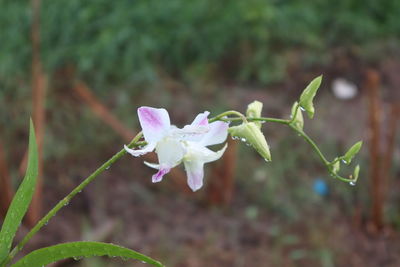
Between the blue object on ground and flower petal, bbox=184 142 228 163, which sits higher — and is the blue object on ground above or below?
above

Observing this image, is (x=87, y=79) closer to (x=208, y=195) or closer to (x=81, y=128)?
(x=81, y=128)

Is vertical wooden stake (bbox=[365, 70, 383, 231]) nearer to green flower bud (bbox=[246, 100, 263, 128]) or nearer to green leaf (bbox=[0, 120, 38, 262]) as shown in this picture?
green flower bud (bbox=[246, 100, 263, 128])

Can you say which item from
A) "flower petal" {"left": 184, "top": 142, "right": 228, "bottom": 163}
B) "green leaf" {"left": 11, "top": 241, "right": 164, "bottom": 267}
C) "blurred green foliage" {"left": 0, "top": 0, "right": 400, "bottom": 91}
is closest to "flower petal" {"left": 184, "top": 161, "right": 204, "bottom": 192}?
"flower petal" {"left": 184, "top": 142, "right": 228, "bottom": 163}

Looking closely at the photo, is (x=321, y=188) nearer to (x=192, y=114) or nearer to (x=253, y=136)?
(x=192, y=114)

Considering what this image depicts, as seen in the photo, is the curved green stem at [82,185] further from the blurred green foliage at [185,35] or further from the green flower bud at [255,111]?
the blurred green foliage at [185,35]

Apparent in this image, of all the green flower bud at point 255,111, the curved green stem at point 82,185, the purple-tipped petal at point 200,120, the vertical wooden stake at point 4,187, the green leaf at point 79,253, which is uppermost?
the vertical wooden stake at point 4,187

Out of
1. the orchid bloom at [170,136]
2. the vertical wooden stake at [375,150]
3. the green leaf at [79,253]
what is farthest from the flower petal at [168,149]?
the vertical wooden stake at [375,150]

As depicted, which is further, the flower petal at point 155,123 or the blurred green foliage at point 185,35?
the blurred green foliage at point 185,35
